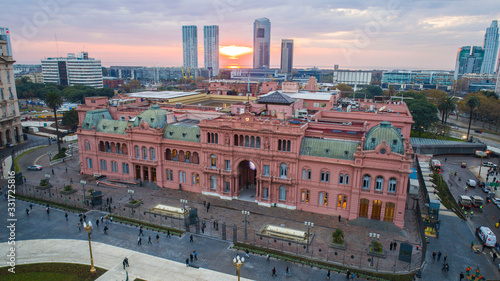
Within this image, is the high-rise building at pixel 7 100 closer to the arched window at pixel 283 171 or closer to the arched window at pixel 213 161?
the arched window at pixel 213 161

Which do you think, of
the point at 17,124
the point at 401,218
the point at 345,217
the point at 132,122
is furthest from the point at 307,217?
the point at 17,124

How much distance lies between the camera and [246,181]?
7525cm

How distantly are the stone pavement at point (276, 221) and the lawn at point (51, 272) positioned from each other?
1590cm

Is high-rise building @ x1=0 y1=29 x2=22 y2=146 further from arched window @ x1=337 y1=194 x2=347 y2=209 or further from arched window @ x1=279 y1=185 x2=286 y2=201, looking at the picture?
arched window @ x1=337 y1=194 x2=347 y2=209

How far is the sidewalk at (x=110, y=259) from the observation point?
44.2 m

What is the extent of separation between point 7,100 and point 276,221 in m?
98.9

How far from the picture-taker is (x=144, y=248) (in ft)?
167

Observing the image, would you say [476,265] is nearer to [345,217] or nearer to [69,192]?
[345,217]

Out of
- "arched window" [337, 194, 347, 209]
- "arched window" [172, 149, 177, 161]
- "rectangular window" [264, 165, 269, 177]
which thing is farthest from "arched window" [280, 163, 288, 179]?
"arched window" [172, 149, 177, 161]

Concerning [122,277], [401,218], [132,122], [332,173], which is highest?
[132,122]

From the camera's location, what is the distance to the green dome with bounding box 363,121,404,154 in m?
56.0

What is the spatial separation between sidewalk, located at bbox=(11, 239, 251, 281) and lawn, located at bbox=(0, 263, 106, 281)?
3.55 ft

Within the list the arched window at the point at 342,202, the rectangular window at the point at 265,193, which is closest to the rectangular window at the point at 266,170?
the rectangular window at the point at 265,193

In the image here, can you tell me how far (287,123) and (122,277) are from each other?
38902mm
